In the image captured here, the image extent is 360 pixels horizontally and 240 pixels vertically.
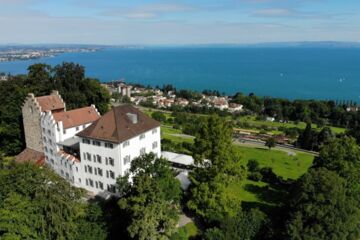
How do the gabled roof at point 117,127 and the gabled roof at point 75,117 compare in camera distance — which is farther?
the gabled roof at point 75,117

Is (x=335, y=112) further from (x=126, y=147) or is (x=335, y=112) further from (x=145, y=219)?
(x=145, y=219)

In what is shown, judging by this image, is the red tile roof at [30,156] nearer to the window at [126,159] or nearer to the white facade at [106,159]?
the white facade at [106,159]

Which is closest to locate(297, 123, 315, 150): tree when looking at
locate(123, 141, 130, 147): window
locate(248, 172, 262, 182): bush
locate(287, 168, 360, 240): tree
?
locate(248, 172, 262, 182): bush

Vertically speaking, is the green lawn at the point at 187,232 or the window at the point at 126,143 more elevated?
the window at the point at 126,143

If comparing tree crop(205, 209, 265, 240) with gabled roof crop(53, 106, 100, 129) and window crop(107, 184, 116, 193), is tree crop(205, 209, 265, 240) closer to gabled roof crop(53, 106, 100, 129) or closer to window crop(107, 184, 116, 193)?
window crop(107, 184, 116, 193)

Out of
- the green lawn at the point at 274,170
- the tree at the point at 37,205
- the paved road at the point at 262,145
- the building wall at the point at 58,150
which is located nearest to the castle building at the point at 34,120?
the building wall at the point at 58,150

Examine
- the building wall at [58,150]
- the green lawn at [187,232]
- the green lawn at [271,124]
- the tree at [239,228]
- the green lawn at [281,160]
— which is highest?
the building wall at [58,150]
